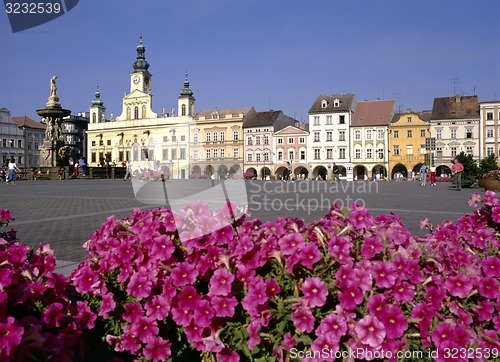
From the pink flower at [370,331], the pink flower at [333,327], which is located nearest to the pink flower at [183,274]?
the pink flower at [333,327]

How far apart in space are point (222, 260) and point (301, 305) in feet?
1.30

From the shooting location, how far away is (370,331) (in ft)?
5.48

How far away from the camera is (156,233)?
2127 mm

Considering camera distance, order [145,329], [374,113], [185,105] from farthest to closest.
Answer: [185,105] < [374,113] < [145,329]

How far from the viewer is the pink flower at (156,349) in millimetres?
1898

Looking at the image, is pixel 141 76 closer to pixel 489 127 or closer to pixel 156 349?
pixel 489 127

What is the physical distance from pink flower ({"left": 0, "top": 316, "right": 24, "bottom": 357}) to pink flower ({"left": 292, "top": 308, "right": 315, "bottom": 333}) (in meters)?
0.94

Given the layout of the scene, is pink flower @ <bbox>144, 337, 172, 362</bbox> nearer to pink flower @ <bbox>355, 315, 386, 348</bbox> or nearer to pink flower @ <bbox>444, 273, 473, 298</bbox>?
pink flower @ <bbox>355, 315, 386, 348</bbox>

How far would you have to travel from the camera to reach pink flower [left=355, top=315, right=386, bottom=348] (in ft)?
5.41

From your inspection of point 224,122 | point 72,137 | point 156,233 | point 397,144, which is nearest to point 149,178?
point 156,233

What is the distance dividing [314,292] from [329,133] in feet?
217

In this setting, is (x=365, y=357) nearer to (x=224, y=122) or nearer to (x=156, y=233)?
(x=156, y=233)

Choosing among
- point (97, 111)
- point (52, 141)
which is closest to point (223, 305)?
point (52, 141)

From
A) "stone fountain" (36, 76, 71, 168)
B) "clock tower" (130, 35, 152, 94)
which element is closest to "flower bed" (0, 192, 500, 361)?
"stone fountain" (36, 76, 71, 168)
